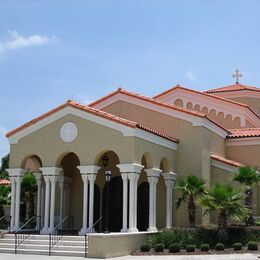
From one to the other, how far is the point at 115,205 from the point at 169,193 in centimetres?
318

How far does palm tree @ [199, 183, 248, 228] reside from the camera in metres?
24.7

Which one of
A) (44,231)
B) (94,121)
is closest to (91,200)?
(44,231)

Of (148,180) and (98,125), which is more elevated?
(98,125)

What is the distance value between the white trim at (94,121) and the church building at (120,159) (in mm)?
48

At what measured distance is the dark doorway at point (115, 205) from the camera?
97.5ft

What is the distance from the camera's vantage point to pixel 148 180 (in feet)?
90.2

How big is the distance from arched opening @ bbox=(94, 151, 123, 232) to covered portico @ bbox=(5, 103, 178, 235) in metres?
0.05

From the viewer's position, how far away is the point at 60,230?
28578 mm

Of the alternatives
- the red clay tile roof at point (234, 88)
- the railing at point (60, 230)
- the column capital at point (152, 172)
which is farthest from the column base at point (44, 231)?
the red clay tile roof at point (234, 88)

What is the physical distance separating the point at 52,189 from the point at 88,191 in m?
1.81

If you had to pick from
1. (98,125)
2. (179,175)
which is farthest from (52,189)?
(179,175)

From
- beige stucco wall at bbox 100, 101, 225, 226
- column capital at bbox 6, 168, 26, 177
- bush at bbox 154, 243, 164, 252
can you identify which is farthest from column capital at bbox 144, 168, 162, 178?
column capital at bbox 6, 168, 26, 177

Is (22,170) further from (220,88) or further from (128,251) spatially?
(220,88)

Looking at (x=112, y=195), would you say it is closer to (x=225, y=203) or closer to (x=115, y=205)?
(x=115, y=205)
